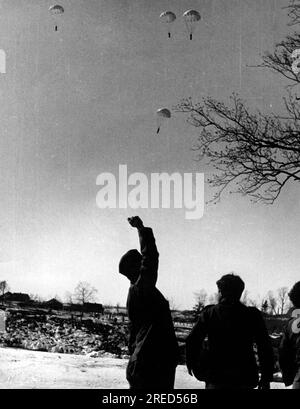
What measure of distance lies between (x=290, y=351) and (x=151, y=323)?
3.80 ft

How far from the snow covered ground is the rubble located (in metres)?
1.34

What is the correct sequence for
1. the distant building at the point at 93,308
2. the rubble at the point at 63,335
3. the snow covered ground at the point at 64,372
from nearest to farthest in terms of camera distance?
the snow covered ground at the point at 64,372 → the rubble at the point at 63,335 → the distant building at the point at 93,308

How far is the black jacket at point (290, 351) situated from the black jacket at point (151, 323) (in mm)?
873

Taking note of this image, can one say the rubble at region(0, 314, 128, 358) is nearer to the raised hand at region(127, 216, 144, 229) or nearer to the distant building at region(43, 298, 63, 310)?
the distant building at region(43, 298, 63, 310)

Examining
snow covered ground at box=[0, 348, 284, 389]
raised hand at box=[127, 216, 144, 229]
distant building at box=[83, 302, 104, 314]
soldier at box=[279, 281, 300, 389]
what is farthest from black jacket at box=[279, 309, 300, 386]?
distant building at box=[83, 302, 104, 314]

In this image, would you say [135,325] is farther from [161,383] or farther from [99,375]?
[99,375]

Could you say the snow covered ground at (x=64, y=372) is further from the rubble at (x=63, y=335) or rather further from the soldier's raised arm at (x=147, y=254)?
the soldier's raised arm at (x=147, y=254)

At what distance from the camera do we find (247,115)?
25.7 feet

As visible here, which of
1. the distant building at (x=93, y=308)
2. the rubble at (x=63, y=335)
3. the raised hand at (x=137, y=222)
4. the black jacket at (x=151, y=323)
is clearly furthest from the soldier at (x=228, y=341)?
the distant building at (x=93, y=308)

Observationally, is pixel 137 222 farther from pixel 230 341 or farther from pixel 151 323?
pixel 230 341

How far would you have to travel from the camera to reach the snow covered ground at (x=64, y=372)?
24.4ft

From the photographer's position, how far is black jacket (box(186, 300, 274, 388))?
13.3ft

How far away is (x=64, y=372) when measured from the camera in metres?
8.28
